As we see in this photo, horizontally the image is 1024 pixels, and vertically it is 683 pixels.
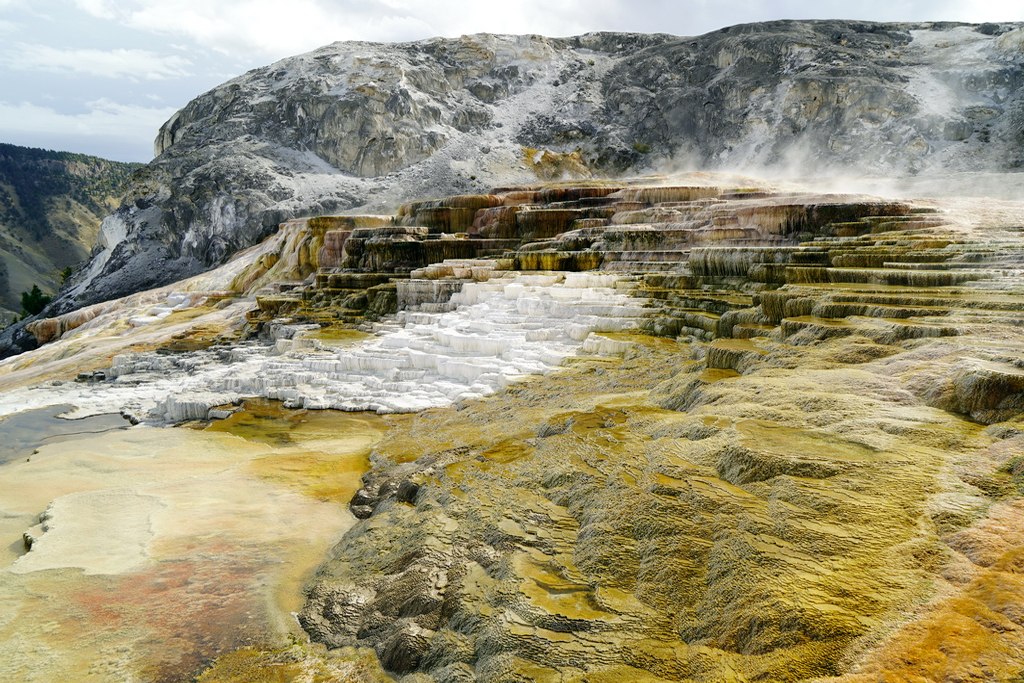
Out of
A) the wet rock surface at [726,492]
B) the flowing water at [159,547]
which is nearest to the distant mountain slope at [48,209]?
the flowing water at [159,547]

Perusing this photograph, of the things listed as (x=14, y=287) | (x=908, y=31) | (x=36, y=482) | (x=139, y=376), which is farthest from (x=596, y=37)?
(x=14, y=287)

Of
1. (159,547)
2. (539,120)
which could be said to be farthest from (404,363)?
(539,120)

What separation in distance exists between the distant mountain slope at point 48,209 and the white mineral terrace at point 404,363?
6055 centimetres

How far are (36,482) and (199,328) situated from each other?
10621 millimetres

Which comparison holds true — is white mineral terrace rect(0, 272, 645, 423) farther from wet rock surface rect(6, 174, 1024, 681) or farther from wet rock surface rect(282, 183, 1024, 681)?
wet rock surface rect(282, 183, 1024, 681)

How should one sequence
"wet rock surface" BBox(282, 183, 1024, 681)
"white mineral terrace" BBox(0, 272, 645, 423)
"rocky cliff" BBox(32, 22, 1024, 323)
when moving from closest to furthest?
"wet rock surface" BBox(282, 183, 1024, 681) < "white mineral terrace" BBox(0, 272, 645, 423) < "rocky cliff" BBox(32, 22, 1024, 323)

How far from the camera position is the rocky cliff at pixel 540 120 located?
27.7m

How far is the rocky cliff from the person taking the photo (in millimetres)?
27734

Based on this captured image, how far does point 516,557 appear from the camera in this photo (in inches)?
137

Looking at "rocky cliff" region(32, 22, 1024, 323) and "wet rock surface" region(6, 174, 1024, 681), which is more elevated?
"rocky cliff" region(32, 22, 1024, 323)

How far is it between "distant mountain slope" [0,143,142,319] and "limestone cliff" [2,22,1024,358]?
38.9 m

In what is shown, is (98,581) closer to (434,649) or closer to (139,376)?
(434,649)

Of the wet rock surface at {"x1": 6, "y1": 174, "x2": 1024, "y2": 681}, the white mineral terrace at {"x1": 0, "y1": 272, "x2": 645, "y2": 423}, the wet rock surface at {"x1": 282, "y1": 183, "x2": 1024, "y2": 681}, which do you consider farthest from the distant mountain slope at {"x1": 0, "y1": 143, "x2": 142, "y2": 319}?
the wet rock surface at {"x1": 282, "y1": 183, "x2": 1024, "y2": 681}

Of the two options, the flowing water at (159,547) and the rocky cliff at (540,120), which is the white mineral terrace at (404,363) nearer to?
the flowing water at (159,547)
